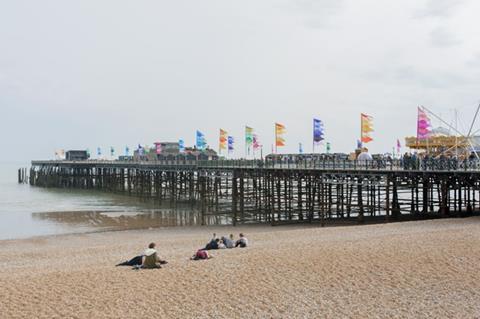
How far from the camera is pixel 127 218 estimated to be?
127ft

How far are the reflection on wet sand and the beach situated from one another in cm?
1770

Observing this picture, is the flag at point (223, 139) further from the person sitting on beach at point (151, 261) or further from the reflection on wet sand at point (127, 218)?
the person sitting on beach at point (151, 261)

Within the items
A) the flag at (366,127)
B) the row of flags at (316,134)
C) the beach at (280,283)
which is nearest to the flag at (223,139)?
the row of flags at (316,134)

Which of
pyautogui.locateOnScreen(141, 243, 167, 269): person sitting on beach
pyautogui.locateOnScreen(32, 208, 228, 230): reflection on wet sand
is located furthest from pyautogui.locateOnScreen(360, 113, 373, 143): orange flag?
pyautogui.locateOnScreen(141, 243, 167, 269): person sitting on beach

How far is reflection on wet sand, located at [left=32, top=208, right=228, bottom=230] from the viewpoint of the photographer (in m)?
35.1

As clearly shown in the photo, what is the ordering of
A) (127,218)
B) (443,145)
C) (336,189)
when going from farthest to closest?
(127,218)
(336,189)
(443,145)

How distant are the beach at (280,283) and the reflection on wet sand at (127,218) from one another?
17699 millimetres

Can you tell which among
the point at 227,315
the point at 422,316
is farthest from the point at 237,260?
the point at 422,316

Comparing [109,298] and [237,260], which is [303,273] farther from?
[109,298]

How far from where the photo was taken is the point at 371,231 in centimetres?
1984

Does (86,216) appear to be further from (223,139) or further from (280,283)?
(280,283)

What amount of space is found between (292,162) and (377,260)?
2346 cm

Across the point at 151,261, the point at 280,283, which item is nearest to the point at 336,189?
the point at 151,261

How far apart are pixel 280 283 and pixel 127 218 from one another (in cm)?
2851
